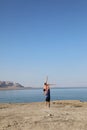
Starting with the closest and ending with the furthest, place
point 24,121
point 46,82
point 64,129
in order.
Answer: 1. point 64,129
2. point 24,121
3. point 46,82

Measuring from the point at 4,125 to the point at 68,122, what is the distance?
3.52 metres

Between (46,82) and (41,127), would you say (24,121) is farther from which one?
(46,82)

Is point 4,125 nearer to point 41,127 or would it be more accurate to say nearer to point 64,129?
point 41,127

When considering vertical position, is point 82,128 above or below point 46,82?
below

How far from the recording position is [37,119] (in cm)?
1641

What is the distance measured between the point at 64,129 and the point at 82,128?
0.93 metres

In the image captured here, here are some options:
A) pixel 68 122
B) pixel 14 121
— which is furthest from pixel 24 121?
pixel 68 122

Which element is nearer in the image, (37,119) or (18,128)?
(18,128)

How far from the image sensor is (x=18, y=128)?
1395cm

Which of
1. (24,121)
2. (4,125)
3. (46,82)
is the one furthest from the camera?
(46,82)

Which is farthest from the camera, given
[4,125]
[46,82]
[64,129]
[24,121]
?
[46,82]

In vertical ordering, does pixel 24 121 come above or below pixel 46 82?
below

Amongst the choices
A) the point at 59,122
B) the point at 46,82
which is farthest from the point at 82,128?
the point at 46,82

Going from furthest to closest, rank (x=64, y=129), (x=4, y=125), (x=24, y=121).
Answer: (x=24, y=121)
(x=4, y=125)
(x=64, y=129)
